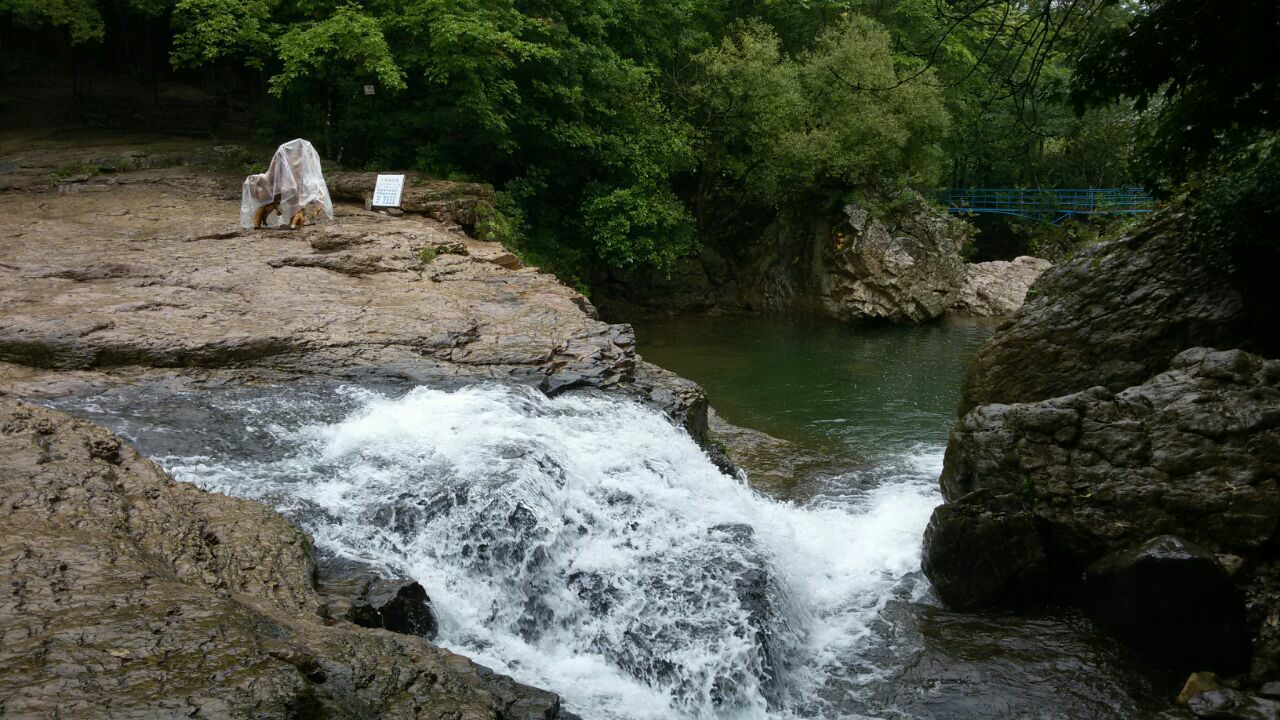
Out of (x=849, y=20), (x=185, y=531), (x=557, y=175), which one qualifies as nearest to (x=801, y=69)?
(x=849, y=20)

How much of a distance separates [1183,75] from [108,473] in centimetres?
798

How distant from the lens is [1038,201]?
28.4m

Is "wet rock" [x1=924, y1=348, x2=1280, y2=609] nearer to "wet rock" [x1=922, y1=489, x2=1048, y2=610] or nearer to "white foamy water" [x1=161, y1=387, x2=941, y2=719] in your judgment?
"wet rock" [x1=922, y1=489, x2=1048, y2=610]

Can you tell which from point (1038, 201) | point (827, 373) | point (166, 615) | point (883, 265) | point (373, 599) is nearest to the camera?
point (166, 615)

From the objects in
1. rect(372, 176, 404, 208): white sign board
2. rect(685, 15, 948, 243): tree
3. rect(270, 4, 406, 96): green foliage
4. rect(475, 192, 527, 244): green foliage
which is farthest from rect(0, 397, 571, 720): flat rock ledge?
rect(685, 15, 948, 243): tree

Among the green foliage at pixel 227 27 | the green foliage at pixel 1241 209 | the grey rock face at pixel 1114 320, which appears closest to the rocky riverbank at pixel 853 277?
the green foliage at pixel 227 27

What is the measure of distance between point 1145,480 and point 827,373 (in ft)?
32.4

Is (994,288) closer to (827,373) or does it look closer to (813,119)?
(813,119)

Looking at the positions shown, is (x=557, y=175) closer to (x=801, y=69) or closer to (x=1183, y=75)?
(x=801, y=69)

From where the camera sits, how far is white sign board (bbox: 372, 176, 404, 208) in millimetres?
14500

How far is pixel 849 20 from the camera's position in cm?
2559

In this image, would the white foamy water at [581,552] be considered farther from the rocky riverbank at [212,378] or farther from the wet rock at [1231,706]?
the wet rock at [1231,706]

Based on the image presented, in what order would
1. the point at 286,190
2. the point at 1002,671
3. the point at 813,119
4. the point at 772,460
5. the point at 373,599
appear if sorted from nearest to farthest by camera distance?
the point at 373,599 → the point at 1002,671 → the point at 772,460 → the point at 286,190 → the point at 813,119

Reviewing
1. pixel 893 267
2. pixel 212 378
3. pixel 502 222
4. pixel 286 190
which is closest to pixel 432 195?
pixel 502 222
